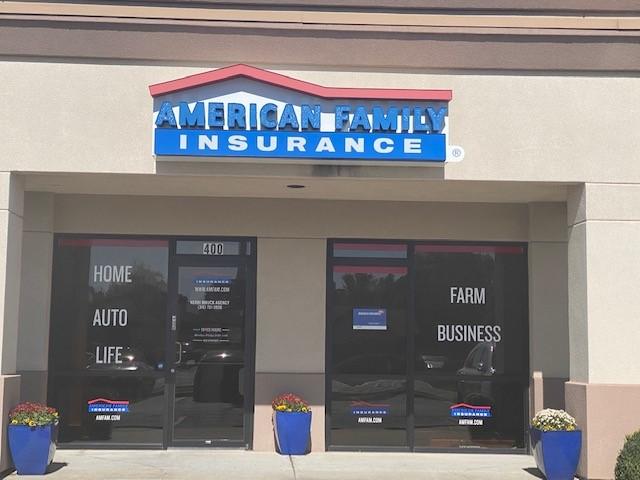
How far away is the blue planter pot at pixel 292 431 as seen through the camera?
37.7 feet

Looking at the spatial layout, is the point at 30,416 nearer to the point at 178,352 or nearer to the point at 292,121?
the point at 178,352

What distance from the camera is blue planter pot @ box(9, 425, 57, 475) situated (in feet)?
32.2

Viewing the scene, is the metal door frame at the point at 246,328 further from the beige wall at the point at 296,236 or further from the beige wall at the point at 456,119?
the beige wall at the point at 456,119

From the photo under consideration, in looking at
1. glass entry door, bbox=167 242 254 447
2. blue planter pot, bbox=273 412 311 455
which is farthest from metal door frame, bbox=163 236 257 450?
blue planter pot, bbox=273 412 311 455

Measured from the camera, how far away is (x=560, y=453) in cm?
986

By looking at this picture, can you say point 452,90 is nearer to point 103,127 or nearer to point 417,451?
point 103,127

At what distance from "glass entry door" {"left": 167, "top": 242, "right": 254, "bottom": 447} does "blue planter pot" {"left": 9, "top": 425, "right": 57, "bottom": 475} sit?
91.6 inches

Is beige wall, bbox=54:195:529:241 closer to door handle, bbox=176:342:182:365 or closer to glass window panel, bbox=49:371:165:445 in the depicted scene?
door handle, bbox=176:342:182:365

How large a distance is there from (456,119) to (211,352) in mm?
4797

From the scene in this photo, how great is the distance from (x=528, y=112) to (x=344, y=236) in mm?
3320

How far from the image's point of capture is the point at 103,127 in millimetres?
10094

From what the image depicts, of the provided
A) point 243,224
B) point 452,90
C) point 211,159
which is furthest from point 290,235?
point 452,90

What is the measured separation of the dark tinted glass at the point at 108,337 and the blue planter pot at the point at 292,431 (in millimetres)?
1760

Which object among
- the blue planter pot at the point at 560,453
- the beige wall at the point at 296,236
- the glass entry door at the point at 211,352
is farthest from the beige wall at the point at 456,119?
the blue planter pot at the point at 560,453
